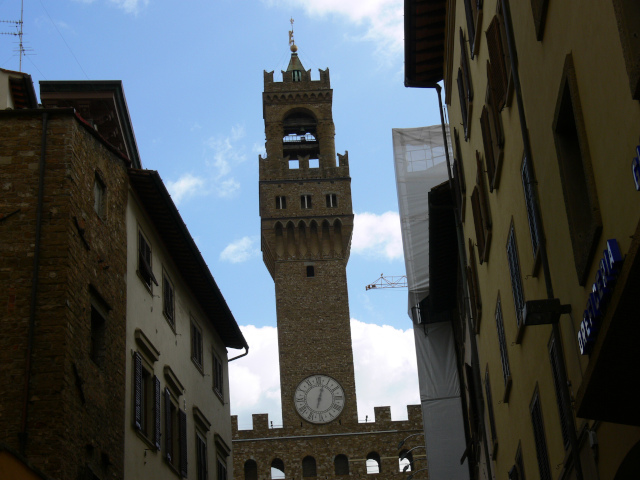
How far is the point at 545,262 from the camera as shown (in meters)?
9.42

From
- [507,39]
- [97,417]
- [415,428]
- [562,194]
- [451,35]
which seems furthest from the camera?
[415,428]

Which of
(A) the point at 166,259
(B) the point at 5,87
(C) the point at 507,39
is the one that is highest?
(B) the point at 5,87

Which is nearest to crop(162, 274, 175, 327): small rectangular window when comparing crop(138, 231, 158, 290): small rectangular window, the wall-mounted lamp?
crop(138, 231, 158, 290): small rectangular window

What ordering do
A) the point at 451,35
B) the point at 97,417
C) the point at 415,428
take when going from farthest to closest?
the point at 415,428 → the point at 451,35 → the point at 97,417

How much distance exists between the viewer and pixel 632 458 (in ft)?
24.1

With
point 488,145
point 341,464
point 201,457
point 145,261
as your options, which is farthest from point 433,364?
point 341,464

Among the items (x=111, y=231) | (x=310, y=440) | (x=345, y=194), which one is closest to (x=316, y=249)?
(x=345, y=194)

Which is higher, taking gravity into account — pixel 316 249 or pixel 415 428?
pixel 316 249

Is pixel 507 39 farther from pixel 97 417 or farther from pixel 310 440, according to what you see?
pixel 310 440

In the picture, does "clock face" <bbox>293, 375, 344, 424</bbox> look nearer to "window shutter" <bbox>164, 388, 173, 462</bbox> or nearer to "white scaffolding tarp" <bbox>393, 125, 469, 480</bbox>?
"white scaffolding tarp" <bbox>393, 125, 469, 480</bbox>

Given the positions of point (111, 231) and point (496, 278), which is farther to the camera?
point (111, 231)

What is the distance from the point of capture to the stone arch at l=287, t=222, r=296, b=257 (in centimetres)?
5128

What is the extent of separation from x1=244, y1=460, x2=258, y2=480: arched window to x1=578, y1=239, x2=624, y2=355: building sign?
40193 millimetres

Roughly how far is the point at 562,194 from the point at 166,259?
12076 millimetres
